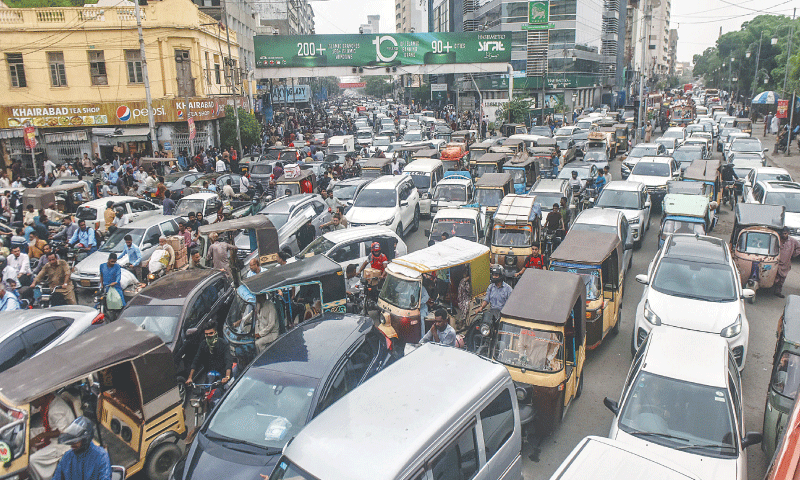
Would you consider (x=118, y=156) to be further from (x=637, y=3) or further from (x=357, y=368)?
(x=637, y=3)

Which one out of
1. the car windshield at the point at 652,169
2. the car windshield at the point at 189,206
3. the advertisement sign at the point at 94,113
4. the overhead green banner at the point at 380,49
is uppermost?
the overhead green banner at the point at 380,49

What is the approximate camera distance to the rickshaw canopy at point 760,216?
1255 cm

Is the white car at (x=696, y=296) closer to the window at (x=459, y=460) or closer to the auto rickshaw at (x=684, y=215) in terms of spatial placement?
the auto rickshaw at (x=684, y=215)

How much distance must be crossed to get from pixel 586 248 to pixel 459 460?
21.5 feet

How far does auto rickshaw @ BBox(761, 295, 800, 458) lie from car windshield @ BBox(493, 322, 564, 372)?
2419 millimetres

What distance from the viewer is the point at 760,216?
12906 millimetres

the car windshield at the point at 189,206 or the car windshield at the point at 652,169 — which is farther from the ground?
the car windshield at the point at 652,169

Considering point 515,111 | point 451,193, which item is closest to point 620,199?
point 451,193

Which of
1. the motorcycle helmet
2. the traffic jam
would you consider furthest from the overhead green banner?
the motorcycle helmet

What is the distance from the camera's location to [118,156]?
27.8 metres

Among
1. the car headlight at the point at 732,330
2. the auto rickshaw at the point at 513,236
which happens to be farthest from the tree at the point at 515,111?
the car headlight at the point at 732,330

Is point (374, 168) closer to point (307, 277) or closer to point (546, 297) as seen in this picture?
point (307, 277)

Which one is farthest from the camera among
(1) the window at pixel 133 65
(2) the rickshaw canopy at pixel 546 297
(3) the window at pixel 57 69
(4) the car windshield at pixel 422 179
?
(1) the window at pixel 133 65

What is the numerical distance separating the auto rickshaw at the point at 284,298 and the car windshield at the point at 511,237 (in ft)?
15.2
